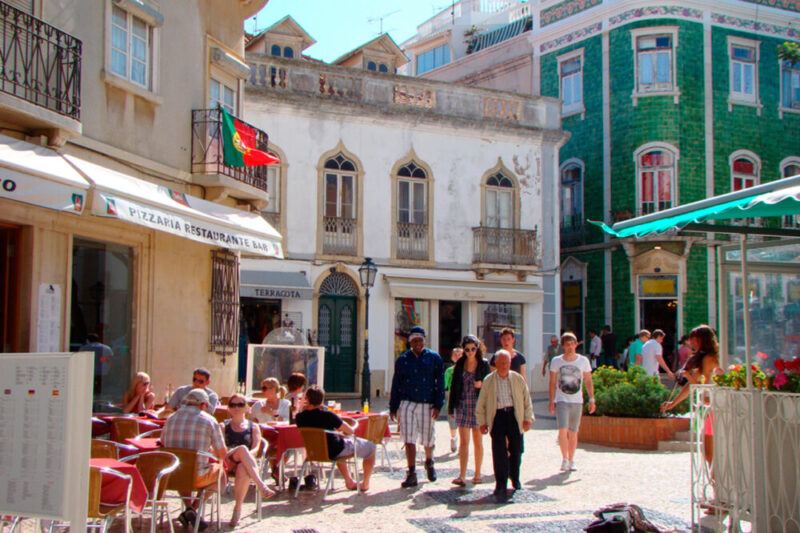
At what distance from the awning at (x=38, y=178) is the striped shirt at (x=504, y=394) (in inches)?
185

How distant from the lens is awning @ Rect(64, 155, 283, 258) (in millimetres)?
10234

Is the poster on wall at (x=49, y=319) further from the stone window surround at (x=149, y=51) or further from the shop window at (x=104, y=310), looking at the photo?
the stone window surround at (x=149, y=51)

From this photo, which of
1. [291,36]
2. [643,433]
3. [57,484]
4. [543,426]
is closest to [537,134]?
[291,36]

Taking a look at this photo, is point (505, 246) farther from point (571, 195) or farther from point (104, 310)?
point (104, 310)

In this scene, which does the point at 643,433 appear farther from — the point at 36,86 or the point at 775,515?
the point at 36,86

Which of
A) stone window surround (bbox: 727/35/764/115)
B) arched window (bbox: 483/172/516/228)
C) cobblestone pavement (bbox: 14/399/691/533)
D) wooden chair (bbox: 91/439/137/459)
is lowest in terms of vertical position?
cobblestone pavement (bbox: 14/399/691/533)

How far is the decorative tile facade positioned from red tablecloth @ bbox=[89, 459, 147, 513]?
25929mm

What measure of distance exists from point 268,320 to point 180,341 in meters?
9.19

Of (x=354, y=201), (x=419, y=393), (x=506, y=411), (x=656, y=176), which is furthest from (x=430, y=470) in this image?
(x=656, y=176)

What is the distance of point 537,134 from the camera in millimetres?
26391

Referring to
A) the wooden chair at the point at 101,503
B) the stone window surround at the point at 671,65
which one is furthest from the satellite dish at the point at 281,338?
the stone window surround at the point at 671,65

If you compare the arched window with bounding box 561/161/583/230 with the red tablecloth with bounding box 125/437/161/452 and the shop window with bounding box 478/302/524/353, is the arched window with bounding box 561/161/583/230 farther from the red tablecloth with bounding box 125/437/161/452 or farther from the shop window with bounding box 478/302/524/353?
the red tablecloth with bounding box 125/437/161/452

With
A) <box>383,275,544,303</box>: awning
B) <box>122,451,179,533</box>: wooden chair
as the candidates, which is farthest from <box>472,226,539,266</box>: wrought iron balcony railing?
<box>122,451,179,533</box>: wooden chair

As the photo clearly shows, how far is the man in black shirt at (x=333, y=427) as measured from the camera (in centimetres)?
941
